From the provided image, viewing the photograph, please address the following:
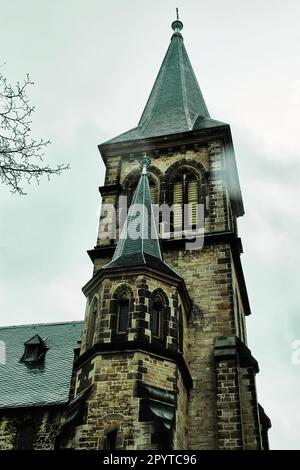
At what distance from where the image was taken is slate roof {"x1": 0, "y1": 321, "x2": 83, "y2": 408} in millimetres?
17172

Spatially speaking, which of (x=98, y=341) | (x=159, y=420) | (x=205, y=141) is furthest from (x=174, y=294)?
(x=205, y=141)

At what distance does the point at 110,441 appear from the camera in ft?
40.4

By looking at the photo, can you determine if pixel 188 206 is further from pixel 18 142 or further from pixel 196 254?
pixel 18 142

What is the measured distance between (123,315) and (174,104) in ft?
49.0

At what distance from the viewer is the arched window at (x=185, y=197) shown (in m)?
20.1

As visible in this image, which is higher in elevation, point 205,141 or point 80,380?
point 205,141

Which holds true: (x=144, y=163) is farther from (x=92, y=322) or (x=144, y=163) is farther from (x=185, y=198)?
(x=92, y=322)

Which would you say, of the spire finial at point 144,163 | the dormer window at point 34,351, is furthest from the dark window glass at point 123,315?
the spire finial at point 144,163

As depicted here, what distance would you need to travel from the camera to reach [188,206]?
67.7ft

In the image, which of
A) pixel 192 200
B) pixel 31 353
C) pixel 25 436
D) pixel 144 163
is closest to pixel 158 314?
pixel 25 436

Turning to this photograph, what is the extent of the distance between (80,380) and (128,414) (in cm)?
208

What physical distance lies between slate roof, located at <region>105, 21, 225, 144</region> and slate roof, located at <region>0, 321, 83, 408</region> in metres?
7.92
